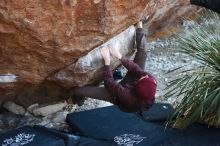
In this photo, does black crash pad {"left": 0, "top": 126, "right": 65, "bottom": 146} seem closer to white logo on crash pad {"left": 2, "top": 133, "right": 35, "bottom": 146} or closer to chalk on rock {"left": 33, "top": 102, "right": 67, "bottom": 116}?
white logo on crash pad {"left": 2, "top": 133, "right": 35, "bottom": 146}

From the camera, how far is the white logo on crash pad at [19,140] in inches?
175

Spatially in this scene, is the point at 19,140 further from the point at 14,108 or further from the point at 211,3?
the point at 211,3

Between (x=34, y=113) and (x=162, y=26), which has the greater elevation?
(x=162, y=26)

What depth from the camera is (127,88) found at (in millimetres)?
4348

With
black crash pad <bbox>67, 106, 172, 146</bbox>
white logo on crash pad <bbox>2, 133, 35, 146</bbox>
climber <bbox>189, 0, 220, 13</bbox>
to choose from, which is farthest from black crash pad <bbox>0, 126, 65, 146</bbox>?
climber <bbox>189, 0, 220, 13</bbox>

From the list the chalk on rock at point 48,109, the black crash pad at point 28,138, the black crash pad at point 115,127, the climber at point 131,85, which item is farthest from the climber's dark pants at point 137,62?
the chalk on rock at point 48,109

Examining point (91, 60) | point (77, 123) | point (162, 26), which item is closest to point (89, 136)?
point (77, 123)

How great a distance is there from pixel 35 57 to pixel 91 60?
21.4 inches

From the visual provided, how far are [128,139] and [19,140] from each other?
41.8 inches

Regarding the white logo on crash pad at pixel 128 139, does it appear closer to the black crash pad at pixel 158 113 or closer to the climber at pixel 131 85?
the climber at pixel 131 85

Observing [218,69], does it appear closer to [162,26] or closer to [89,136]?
[89,136]

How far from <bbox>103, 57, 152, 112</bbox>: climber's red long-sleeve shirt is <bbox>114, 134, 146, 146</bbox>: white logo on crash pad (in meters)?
0.33

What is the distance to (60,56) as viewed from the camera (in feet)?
14.3

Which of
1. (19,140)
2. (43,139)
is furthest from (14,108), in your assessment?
(43,139)
